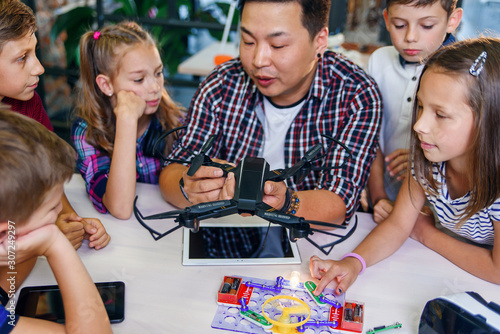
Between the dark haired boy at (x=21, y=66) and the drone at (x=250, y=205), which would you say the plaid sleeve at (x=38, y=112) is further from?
the drone at (x=250, y=205)

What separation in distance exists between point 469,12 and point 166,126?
237 cm

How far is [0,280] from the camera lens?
1.00 metres

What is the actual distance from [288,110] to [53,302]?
0.95 metres

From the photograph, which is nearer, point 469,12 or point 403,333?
point 403,333

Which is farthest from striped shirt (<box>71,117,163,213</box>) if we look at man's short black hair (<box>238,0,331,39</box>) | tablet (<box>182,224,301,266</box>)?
man's short black hair (<box>238,0,331,39</box>)

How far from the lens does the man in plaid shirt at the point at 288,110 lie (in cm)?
138

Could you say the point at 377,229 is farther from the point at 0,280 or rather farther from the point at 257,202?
the point at 0,280

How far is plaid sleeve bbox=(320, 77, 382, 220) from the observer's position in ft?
4.62

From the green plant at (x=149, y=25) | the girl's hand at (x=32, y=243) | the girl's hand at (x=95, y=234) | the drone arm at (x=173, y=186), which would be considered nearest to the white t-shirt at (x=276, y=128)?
the drone arm at (x=173, y=186)

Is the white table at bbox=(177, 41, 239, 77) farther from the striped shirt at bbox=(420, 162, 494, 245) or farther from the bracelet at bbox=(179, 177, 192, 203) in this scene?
the striped shirt at bbox=(420, 162, 494, 245)

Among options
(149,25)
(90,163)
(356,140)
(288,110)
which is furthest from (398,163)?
(149,25)

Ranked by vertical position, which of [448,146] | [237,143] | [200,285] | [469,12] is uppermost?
[469,12]

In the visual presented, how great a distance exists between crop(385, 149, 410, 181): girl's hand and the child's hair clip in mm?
485

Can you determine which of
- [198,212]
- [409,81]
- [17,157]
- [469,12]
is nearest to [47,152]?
[17,157]
